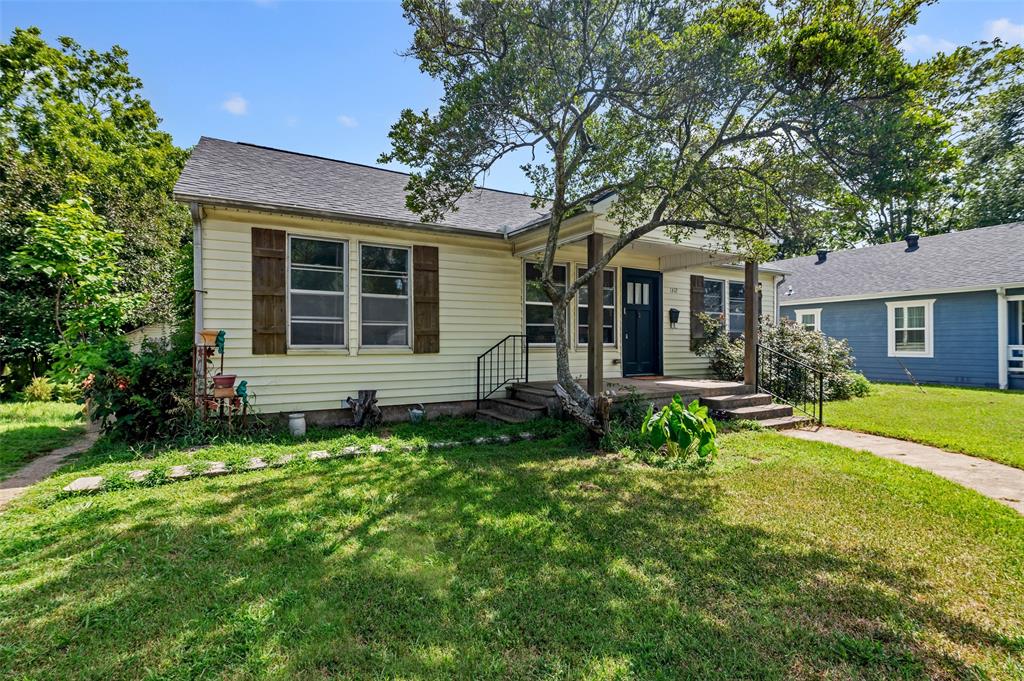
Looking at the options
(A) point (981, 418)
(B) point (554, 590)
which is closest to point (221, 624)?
(B) point (554, 590)

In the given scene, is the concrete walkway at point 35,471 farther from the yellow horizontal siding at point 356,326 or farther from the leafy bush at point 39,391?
the leafy bush at point 39,391

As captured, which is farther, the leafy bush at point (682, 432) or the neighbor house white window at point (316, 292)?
the neighbor house white window at point (316, 292)

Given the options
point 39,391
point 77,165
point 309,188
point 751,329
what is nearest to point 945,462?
point 751,329

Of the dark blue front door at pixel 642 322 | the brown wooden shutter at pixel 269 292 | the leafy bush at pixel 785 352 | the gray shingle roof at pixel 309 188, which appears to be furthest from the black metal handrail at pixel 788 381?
the brown wooden shutter at pixel 269 292

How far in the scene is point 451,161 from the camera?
602 cm

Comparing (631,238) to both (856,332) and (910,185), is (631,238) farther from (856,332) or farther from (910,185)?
(856,332)

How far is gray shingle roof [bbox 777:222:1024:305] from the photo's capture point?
1274cm

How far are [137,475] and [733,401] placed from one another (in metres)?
8.40

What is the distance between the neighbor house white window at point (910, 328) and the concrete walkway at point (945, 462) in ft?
30.8

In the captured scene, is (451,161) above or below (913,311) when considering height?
above

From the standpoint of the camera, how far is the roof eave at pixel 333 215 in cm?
586

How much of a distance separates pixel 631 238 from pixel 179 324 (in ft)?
25.7

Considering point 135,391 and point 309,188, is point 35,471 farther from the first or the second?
point 309,188

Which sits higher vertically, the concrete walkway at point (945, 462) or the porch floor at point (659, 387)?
the porch floor at point (659, 387)
